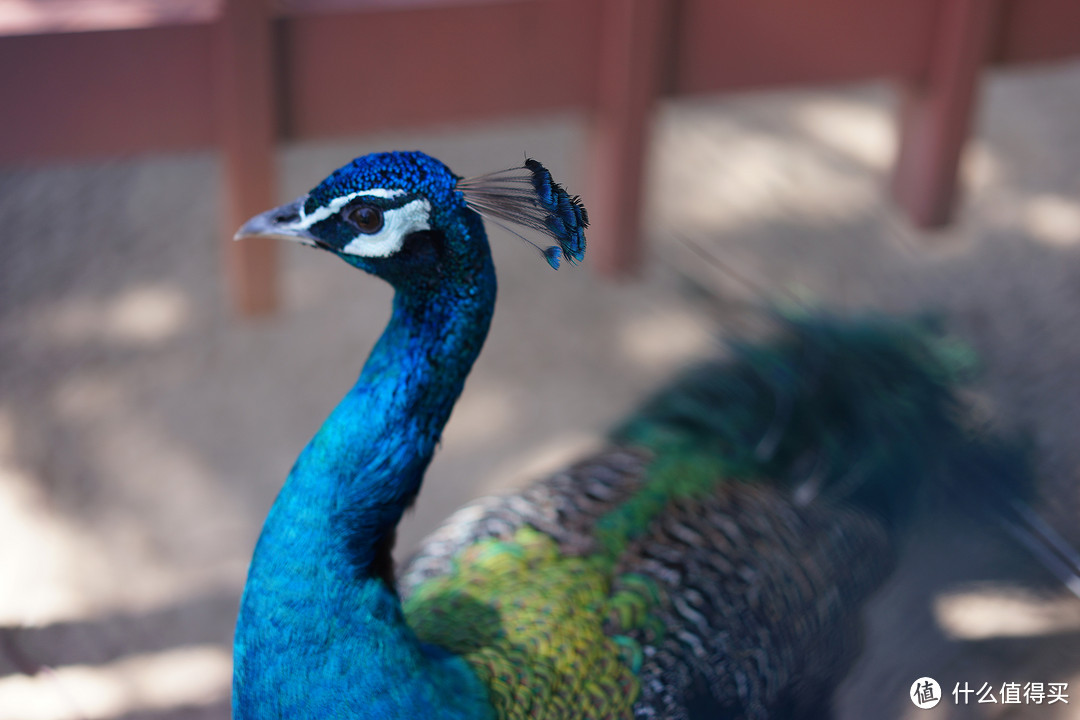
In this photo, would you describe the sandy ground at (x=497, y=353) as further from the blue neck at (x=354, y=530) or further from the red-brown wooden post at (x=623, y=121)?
the blue neck at (x=354, y=530)

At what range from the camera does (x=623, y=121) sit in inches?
106

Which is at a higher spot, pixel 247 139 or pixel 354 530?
pixel 247 139

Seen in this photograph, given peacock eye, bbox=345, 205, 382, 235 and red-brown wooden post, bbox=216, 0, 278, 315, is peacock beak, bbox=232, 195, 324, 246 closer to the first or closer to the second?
peacock eye, bbox=345, 205, 382, 235

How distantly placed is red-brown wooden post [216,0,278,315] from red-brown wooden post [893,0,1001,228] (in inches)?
67.8

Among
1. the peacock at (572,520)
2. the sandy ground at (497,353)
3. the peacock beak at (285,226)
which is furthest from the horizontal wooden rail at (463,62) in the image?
the peacock beak at (285,226)

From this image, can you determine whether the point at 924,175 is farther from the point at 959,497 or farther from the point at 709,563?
the point at 709,563

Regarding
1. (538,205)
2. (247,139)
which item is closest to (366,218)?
(538,205)

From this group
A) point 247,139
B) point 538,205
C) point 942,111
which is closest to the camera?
point 538,205

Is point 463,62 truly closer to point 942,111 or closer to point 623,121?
point 623,121

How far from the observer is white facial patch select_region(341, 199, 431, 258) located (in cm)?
111

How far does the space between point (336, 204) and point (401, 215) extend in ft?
0.23

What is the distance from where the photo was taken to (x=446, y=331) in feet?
3.89

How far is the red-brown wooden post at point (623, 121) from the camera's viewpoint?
258 cm

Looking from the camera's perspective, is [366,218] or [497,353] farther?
[497,353]
